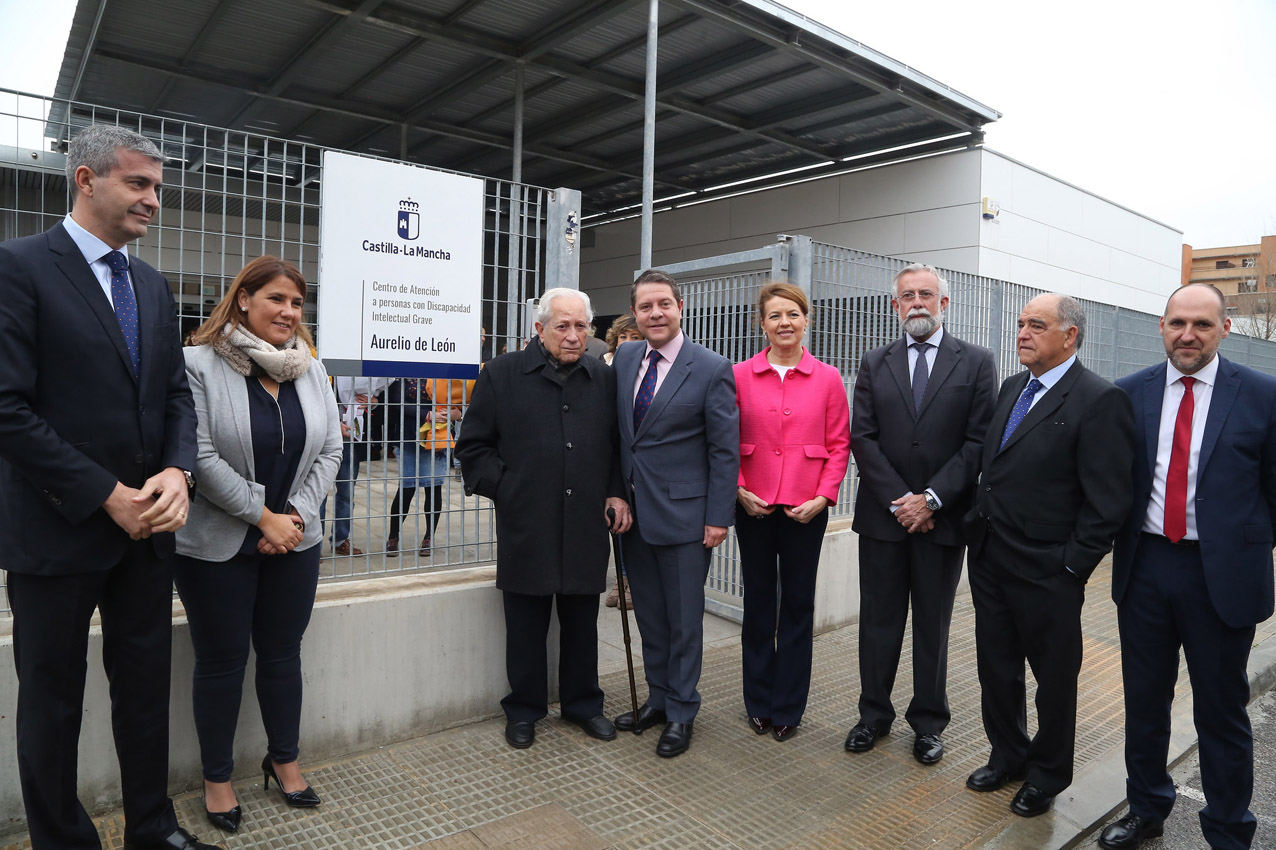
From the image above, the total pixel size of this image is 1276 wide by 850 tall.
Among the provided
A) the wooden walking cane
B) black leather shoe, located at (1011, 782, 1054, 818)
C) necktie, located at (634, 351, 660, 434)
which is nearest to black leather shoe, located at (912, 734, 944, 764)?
black leather shoe, located at (1011, 782, 1054, 818)

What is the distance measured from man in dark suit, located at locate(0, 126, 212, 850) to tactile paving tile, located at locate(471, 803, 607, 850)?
1187 mm

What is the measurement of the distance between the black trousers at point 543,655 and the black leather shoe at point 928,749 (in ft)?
4.97

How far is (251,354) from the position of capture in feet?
10.1

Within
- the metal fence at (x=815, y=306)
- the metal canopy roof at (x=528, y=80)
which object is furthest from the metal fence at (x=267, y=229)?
the metal canopy roof at (x=528, y=80)

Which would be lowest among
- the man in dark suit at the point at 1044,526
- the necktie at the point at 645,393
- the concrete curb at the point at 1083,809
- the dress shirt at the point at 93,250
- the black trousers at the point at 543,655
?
the concrete curb at the point at 1083,809

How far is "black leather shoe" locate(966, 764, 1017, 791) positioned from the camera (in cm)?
360

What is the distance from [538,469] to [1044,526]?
7.06ft

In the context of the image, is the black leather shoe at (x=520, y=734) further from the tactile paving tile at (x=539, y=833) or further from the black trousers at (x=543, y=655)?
the tactile paving tile at (x=539, y=833)

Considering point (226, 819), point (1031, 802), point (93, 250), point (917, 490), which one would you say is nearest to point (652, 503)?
point (917, 490)

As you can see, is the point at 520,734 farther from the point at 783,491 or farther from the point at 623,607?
the point at 783,491

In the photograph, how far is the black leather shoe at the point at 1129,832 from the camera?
3236 millimetres

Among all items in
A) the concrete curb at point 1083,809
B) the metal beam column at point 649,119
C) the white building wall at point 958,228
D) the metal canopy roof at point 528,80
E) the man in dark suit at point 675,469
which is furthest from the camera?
the white building wall at point 958,228

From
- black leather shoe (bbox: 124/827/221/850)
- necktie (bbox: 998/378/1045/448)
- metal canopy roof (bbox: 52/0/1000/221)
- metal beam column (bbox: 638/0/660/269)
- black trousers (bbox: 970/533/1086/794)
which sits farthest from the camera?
metal canopy roof (bbox: 52/0/1000/221)

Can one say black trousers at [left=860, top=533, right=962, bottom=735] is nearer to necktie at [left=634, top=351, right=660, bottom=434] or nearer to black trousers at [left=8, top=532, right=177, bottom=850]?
necktie at [left=634, top=351, right=660, bottom=434]
